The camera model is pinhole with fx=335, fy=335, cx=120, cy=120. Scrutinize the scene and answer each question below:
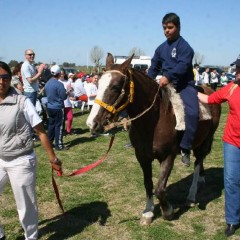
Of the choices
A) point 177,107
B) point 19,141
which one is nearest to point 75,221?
point 19,141

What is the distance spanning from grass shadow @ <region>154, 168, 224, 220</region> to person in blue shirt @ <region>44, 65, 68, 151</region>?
12.6ft

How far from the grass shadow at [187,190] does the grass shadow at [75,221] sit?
829 mm

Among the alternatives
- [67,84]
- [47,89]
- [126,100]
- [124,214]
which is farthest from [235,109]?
[67,84]

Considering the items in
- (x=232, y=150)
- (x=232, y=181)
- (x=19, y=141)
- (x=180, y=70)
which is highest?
(x=180, y=70)

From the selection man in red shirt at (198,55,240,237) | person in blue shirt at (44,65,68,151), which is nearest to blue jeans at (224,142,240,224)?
man in red shirt at (198,55,240,237)

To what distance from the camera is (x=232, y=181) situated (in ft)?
13.5

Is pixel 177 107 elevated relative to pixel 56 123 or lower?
elevated

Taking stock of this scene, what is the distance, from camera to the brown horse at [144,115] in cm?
361

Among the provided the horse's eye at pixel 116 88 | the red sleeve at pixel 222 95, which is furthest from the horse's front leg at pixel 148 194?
the horse's eye at pixel 116 88

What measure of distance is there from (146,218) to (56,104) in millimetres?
4861

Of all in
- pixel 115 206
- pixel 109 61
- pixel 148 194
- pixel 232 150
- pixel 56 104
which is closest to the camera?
pixel 109 61

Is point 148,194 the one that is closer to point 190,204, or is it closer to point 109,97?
point 190,204

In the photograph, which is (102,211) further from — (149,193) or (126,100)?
(126,100)

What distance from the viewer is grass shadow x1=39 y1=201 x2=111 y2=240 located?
4387mm
